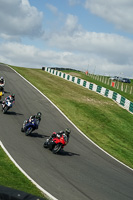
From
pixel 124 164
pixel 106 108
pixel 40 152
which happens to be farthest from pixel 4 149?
pixel 106 108

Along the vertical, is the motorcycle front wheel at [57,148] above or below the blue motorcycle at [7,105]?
below

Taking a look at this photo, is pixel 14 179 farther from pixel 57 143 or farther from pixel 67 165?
pixel 57 143

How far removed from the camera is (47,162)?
14.7 meters

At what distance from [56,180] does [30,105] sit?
56.6 feet

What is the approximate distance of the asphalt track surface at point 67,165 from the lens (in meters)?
11.8

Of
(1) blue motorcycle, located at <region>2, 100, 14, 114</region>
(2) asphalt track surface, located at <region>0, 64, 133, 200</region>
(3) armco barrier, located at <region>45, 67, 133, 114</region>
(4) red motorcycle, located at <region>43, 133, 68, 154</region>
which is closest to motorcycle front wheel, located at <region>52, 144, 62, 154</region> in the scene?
(4) red motorcycle, located at <region>43, 133, 68, 154</region>

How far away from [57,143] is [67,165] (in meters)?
1.74

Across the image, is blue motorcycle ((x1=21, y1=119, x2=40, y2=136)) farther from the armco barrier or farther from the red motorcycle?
the armco barrier

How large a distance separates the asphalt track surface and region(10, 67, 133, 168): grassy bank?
162 cm

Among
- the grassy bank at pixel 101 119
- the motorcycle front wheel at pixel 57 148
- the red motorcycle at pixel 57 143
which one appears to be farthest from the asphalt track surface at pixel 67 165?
the grassy bank at pixel 101 119

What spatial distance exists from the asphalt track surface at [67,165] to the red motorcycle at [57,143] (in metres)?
0.34

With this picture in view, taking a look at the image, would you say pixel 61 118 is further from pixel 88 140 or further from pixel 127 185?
pixel 127 185

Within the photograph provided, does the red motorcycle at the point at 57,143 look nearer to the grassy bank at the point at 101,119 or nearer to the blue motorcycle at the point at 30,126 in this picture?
the blue motorcycle at the point at 30,126

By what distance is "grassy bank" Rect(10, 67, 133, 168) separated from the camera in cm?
2233
